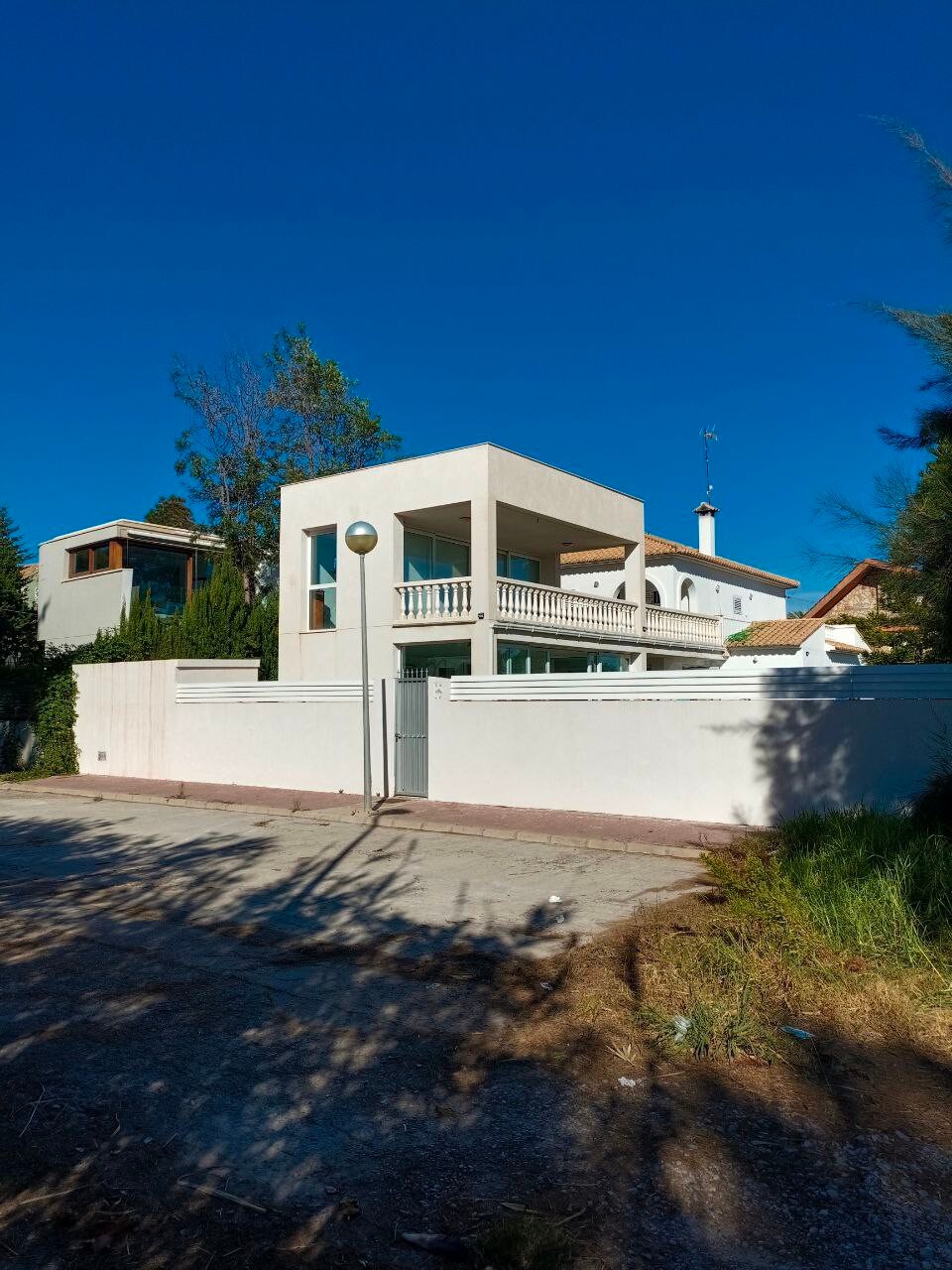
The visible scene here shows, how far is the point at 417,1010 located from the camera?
5078 millimetres

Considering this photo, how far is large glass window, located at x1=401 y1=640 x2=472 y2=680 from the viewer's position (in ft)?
69.3

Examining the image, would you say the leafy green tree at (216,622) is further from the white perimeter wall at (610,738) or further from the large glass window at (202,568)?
the large glass window at (202,568)

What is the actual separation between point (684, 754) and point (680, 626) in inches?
603

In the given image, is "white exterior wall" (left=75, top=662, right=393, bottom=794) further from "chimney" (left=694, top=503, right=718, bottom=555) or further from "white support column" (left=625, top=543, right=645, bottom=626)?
"chimney" (left=694, top=503, right=718, bottom=555)

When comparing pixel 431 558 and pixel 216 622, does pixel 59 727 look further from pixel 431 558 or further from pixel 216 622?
pixel 431 558

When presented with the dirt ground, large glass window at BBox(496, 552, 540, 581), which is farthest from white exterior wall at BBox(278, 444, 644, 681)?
the dirt ground

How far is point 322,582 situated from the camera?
73.8 ft

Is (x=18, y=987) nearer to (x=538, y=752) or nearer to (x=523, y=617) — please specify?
(x=538, y=752)

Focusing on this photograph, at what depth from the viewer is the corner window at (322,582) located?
876 inches

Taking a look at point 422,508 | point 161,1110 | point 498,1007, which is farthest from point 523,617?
point 161,1110

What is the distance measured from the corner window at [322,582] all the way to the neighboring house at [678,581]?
28.7ft

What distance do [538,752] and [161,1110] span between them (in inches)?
387

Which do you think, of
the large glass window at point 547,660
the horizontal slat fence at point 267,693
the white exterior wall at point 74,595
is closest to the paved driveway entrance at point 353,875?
the horizontal slat fence at point 267,693

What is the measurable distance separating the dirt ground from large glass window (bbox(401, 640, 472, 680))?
15.0 metres
